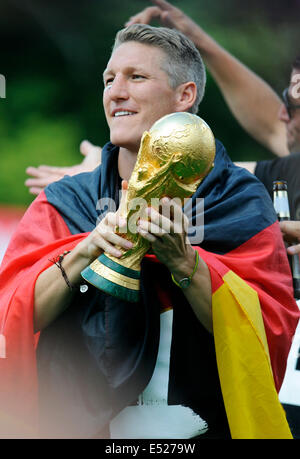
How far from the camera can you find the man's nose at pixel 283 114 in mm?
2910

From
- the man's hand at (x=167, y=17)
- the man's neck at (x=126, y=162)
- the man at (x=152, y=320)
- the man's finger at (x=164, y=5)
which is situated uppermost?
the man's finger at (x=164, y=5)

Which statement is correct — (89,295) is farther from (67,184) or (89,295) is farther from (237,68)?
(237,68)

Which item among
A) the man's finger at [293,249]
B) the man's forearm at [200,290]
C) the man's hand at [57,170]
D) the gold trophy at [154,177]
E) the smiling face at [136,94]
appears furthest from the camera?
the man's hand at [57,170]

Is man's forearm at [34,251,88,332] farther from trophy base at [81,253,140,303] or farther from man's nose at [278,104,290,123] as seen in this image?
man's nose at [278,104,290,123]

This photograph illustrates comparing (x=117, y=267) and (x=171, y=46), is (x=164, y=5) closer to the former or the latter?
(x=171, y=46)

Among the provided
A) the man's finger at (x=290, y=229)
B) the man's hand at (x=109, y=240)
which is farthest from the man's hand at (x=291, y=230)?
the man's hand at (x=109, y=240)

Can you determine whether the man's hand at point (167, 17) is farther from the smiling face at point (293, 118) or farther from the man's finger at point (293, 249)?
the man's finger at point (293, 249)

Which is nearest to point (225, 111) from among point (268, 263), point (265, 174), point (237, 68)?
point (237, 68)

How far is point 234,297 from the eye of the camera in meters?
1.69

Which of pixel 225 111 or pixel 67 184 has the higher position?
pixel 225 111

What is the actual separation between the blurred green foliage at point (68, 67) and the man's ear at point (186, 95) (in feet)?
3.40

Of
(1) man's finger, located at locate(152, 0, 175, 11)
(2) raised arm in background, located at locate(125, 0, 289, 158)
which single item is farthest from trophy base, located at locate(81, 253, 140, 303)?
(1) man's finger, located at locate(152, 0, 175, 11)

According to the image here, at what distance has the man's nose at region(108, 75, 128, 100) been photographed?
6.14ft
